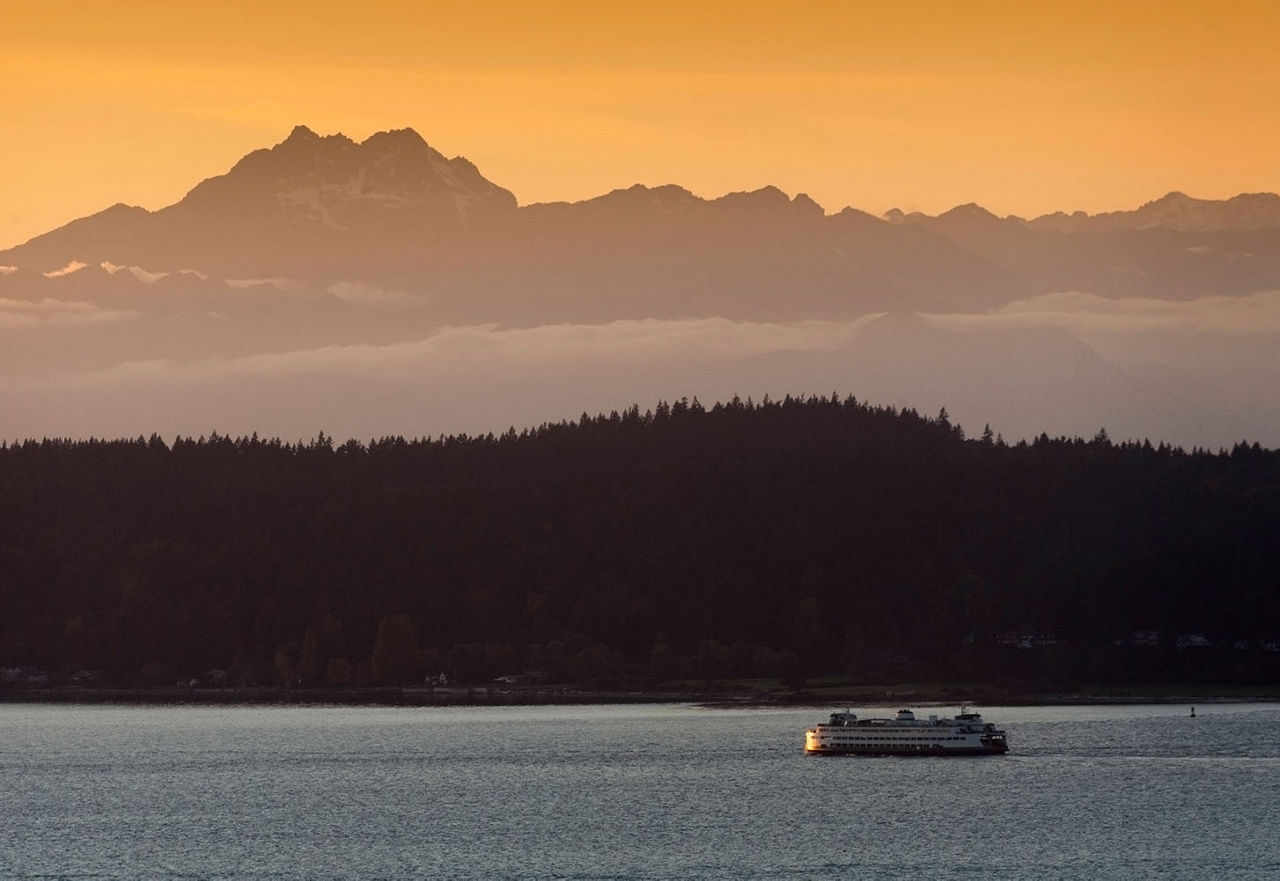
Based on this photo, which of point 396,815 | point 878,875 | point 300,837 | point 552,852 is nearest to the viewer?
point 878,875

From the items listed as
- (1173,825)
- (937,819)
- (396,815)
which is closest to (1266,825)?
(1173,825)

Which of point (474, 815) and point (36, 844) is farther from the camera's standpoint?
point (474, 815)

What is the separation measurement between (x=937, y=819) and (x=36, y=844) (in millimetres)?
63954

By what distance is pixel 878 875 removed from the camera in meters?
160

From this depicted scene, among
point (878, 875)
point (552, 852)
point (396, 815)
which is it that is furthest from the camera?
point (396, 815)

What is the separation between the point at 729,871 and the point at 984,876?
1595cm

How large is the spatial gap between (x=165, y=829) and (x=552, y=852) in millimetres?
33418

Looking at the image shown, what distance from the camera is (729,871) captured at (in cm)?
16362

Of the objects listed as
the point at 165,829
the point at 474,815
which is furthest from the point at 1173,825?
the point at 165,829

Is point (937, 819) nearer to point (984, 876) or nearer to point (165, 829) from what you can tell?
point (984, 876)

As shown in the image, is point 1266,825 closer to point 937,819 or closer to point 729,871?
point 937,819

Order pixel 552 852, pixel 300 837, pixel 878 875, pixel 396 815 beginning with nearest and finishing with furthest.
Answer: pixel 878 875 < pixel 552 852 < pixel 300 837 < pixel 396 815

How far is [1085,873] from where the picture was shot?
529ft

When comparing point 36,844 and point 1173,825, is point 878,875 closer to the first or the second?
point 1173,825
